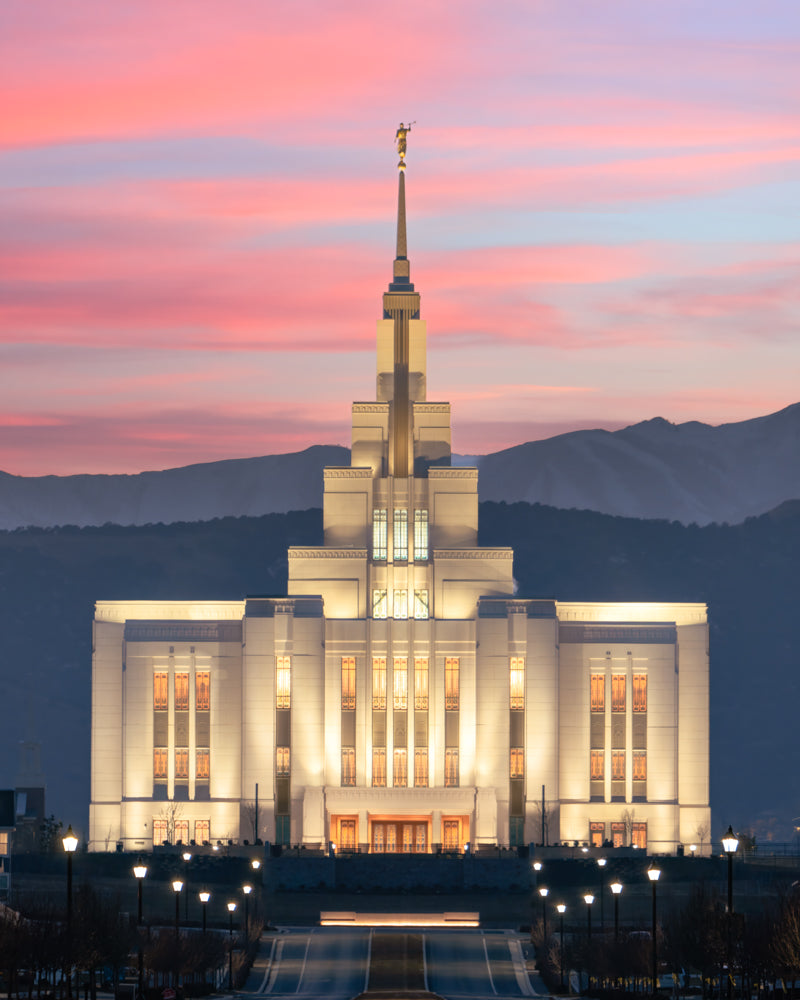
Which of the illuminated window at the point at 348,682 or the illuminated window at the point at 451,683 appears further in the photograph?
the illuminated window at the point at 451,683

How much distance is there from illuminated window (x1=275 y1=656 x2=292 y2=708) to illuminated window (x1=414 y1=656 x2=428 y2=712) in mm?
8588

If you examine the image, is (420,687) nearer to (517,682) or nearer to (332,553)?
(517,682)

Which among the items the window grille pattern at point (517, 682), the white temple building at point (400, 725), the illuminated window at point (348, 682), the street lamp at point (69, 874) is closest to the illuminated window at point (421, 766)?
the white temple building at point (400, 725)

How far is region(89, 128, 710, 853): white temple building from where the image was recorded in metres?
169

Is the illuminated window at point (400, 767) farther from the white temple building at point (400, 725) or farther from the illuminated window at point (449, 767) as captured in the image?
the illuminated window at point (449, 767)

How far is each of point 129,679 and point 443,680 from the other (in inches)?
842

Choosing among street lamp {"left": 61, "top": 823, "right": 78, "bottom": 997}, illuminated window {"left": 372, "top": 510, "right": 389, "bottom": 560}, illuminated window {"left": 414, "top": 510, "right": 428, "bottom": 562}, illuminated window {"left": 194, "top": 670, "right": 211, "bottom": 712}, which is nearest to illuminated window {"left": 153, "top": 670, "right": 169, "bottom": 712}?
illuminated window {"left": 194, "top": 670, "right": 211, "bottom": 712}

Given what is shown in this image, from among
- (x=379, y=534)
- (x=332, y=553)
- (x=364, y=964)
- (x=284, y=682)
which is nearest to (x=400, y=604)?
(x=379, y=534)

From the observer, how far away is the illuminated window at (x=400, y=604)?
6860 inches

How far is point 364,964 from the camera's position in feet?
375

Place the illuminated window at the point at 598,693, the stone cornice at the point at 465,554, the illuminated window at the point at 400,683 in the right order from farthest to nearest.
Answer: the stone cornice at the point at 465,554 → the illuminated window at the point at 400,683 → the illuminated window at the point at 598,693

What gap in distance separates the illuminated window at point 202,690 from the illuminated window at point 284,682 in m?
5.02

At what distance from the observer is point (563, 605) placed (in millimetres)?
172250

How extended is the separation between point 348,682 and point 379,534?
40.1 ft
